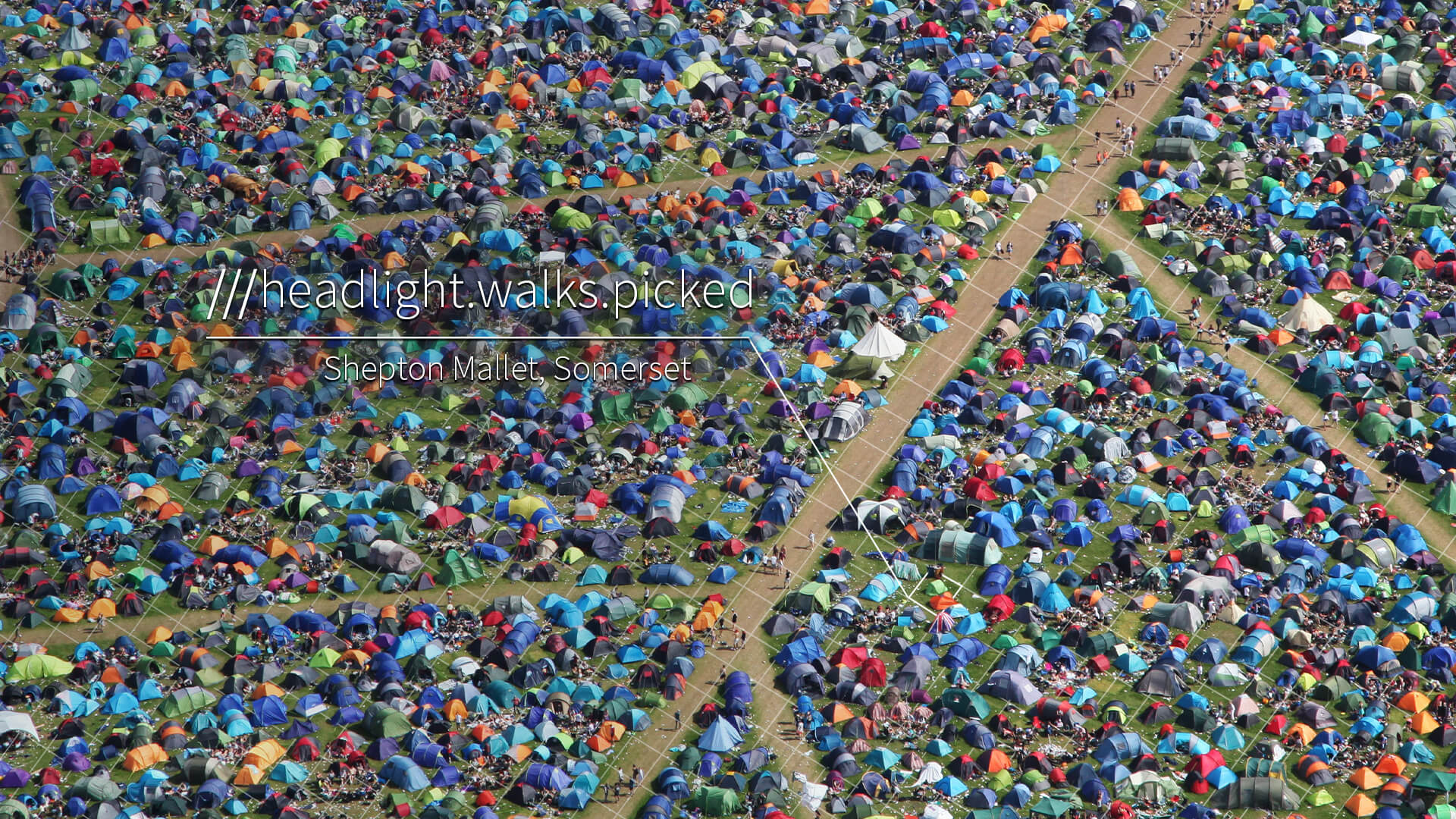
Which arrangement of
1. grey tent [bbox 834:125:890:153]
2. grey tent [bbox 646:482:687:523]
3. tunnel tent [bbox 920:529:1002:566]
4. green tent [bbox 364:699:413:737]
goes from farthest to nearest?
grey tent [bbox 834:125:890:153], grey tent [bbox 646:482:687:523], tunnel tent [bbox 920:529:1002:566], green tent [bbox 364:699:413:737]

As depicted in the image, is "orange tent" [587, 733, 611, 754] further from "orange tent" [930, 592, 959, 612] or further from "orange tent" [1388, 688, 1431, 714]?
"orange tent" [1388, 688, 1431, 714]

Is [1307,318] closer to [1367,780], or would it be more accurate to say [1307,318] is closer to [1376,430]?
[1376,430]

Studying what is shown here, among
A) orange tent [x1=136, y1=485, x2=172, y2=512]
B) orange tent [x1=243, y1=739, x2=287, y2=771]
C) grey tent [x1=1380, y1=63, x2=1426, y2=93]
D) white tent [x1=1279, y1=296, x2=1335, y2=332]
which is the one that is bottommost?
orange tent [x1=243, y1=739, x2=287, y2=771]

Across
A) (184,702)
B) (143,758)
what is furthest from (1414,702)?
(143,758)

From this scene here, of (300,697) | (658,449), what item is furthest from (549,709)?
(658,449)

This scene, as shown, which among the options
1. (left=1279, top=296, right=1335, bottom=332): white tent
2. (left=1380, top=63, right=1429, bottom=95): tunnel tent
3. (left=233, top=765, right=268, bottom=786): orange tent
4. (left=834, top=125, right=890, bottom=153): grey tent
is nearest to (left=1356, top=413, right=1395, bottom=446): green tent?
(left=1279, top=296, right=1335, bottom=332): white tent

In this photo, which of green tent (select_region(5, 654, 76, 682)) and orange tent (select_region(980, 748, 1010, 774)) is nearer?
orange tent (select_region(980, 748, 1010, 774))

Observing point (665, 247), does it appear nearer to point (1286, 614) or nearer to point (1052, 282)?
point (1052, 282)
